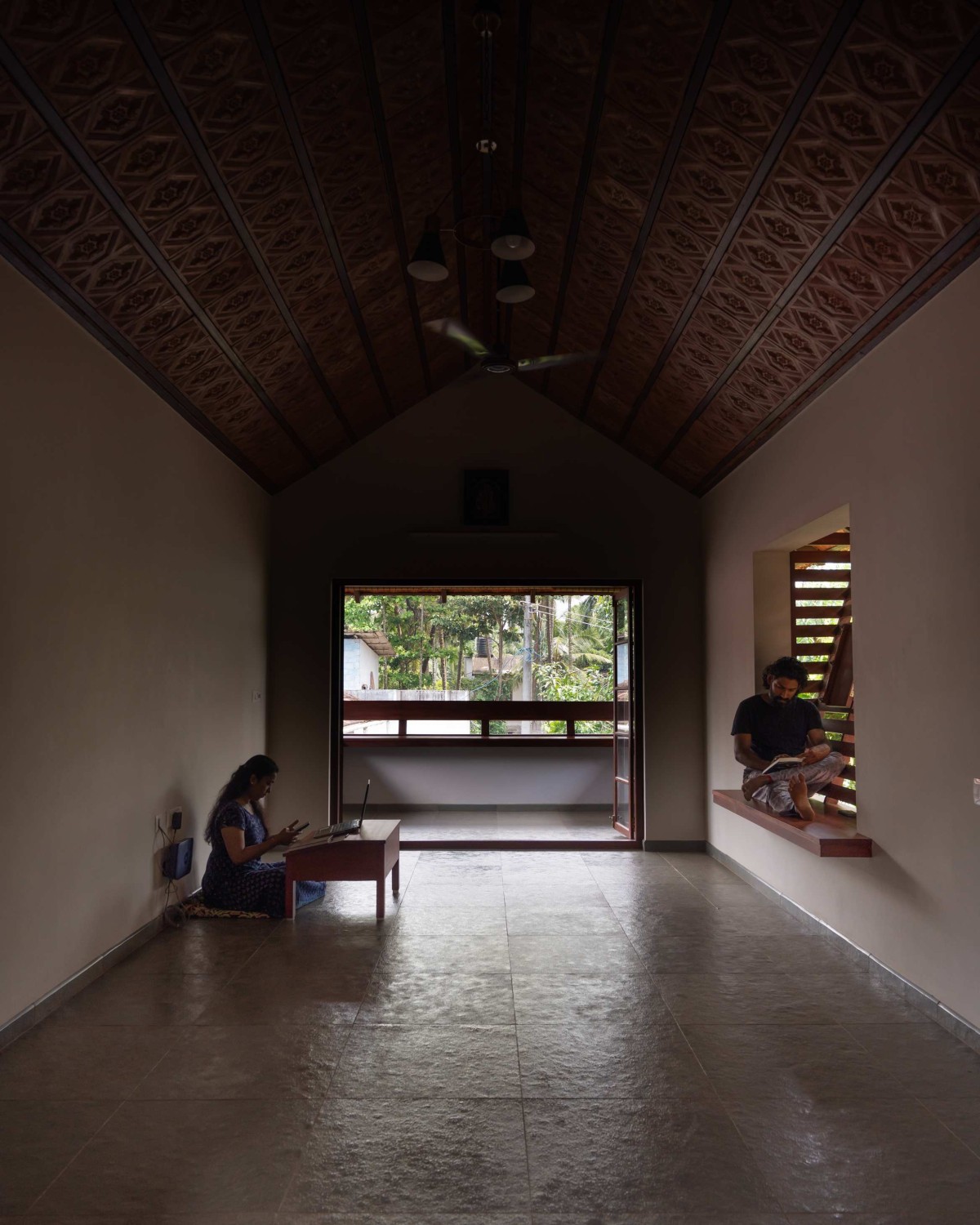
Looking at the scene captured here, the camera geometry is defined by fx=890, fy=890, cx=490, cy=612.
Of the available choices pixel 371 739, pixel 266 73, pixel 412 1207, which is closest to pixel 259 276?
pixel 266 73

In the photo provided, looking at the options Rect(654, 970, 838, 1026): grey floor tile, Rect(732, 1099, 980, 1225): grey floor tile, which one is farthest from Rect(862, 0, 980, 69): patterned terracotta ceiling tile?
Rect(654, 970, 838, 1026): grey floor tile

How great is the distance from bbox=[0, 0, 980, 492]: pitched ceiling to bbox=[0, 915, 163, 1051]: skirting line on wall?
9.53ft

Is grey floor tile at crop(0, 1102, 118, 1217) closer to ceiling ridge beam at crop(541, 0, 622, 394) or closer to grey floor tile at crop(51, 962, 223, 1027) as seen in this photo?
grey floor tile at crop(51, 962, 223, 1027)

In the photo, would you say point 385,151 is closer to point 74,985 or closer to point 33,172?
point 33,172

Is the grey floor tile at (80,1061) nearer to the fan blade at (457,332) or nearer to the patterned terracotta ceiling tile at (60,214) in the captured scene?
the patterned terracotta ceiling tile at (60,214)

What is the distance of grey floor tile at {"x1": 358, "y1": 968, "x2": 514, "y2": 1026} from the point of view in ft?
11.9

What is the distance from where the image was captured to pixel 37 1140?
2684 millimetres

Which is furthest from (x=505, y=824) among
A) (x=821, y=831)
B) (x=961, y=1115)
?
(x=961, y=1115)

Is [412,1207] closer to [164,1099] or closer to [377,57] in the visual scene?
[164,1099]

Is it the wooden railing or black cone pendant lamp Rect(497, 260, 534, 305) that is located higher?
black cone pendant lamp Rect(497, 260, 534, 305)

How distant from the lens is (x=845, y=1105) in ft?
9.55

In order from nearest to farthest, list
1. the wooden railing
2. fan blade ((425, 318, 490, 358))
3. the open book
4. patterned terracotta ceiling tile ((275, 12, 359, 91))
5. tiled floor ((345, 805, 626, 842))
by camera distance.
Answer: patterned terracotta ceiling tile ((275, 12, 359, 91)) → the open book → fan blade ((425, 318, 490, 358)) → tiled floor ((345, 805, 626, 842)) → the wooden railing

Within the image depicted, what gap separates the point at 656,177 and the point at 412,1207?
4.14 m

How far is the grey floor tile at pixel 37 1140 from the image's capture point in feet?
7.97
